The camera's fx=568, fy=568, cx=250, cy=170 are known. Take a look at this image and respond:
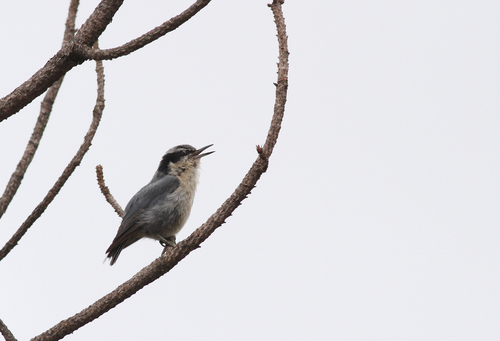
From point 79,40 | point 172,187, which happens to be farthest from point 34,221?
point 172,187

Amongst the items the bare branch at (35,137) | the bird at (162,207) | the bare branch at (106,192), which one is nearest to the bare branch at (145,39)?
the bare branch at (35,137)

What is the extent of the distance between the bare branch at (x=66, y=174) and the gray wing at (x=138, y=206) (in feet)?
5.16

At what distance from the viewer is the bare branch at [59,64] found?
2.80 metres

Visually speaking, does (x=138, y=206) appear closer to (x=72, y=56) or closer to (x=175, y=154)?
(x=175, y=154)

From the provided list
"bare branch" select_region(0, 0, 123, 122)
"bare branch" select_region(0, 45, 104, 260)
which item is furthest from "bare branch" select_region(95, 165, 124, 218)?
"bare branch" select_region(0, 0, 123, 122)

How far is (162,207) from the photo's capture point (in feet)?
20.1

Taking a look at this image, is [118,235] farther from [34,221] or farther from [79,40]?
[79,40]

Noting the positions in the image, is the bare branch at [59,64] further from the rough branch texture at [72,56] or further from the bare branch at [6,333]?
the bare branch at [6,333]

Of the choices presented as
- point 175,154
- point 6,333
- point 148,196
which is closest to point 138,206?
point 148,196

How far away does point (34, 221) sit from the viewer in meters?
4.02

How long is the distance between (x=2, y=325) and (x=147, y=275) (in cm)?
86

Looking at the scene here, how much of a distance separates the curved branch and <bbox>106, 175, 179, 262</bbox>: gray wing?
261 centimetres

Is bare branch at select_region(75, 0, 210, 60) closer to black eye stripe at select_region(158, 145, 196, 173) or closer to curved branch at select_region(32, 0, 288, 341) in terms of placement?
curved branch at select_region(32, 0, 288, 341)

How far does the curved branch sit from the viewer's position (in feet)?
9.30
